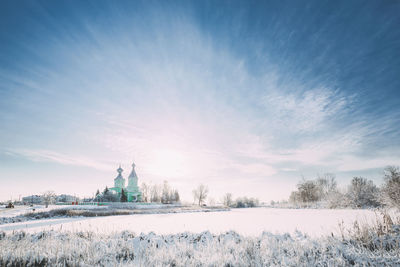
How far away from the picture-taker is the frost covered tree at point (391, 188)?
17.8 m

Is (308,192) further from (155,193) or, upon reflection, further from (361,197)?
(155,193)

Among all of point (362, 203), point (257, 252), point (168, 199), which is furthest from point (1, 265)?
point (168, 199)

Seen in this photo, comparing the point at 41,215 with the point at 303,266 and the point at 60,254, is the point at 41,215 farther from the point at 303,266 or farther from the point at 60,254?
the point at 303,266

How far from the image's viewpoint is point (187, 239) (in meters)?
6.77

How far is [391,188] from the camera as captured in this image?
18875 mm

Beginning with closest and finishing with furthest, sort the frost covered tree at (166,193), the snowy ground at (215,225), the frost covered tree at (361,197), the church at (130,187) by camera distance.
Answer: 1. the snowy ground at (215,225)
2. the frost covered tree at (361,197)
3. the church at (130,187)
4. the frost covered tree at (166,193)

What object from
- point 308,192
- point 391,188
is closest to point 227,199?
point 308,192

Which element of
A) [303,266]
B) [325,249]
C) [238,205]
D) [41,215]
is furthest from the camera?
[238,205]

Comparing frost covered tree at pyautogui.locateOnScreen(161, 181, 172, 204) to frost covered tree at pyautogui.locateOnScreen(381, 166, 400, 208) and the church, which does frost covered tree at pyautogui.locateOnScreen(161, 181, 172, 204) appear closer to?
the church

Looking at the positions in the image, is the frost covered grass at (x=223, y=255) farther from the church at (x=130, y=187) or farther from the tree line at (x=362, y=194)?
the church at (x=130, y=187)

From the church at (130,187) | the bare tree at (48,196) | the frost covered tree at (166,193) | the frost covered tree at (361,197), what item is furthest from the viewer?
the frost covered tree at (166,193)

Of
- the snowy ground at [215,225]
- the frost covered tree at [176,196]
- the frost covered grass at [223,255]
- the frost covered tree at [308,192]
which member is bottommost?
the frost covered tree at [176,196]

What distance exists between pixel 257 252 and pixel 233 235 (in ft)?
6.73

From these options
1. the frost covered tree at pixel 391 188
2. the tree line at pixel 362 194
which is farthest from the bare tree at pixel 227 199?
the frost covered tree at pixel 391 188
